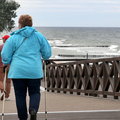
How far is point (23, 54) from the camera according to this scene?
254 inches

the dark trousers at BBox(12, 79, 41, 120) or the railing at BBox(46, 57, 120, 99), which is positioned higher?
the dark trousers at BBox(12, 79, 41, 120)

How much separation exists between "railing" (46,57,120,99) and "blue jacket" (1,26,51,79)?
403 centimetres

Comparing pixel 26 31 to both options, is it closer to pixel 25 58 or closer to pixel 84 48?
pixel 25 58

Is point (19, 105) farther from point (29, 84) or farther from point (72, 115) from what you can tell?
point (72, 115)

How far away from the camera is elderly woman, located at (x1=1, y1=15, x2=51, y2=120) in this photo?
253 inches

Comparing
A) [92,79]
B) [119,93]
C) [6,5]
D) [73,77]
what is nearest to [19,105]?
[119,93]

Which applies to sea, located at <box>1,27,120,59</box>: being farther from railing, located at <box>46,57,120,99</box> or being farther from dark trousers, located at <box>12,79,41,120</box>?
dark trousers, located at <box>12,79,41,120</box>

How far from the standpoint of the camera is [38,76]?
256 inches

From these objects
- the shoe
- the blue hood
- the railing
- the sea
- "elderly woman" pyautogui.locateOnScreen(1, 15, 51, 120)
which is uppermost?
the blue hood

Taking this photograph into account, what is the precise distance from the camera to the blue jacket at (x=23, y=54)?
6.43 meters

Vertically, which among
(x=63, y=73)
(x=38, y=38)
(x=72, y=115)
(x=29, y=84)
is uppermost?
(x=38, y=38)

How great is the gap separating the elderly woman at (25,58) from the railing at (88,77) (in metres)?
3.99

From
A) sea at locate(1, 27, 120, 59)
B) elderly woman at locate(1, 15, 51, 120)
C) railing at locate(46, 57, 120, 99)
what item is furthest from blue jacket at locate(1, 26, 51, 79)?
sea at locate(1, 27, 120, 59)

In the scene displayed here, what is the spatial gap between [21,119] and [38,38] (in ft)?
3.85
